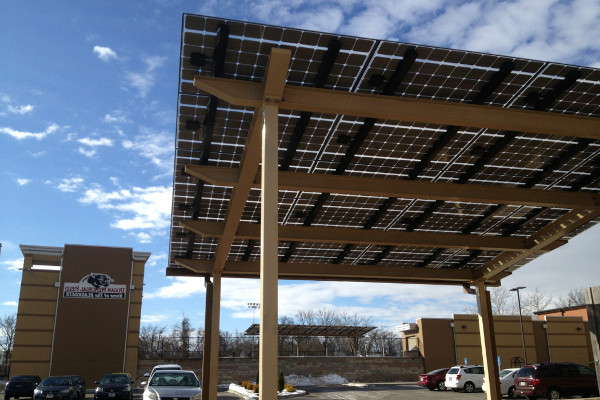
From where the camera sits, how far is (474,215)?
16625mm

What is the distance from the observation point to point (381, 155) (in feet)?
43.0

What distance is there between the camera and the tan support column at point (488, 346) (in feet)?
61.7

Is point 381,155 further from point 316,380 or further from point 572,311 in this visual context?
point 572,311

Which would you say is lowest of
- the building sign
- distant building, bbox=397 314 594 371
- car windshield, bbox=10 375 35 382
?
car windshield, bbox=10 375 35 382

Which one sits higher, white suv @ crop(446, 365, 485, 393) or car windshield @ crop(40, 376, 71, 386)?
car windshield @ crop(40, 376, 71, 386)

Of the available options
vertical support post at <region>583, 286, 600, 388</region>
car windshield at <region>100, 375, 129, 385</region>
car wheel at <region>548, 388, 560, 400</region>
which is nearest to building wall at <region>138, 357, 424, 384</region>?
car windshield at <region>100, 375, 129, 385</region>

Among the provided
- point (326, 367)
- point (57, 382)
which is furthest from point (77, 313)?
point (326, 367)

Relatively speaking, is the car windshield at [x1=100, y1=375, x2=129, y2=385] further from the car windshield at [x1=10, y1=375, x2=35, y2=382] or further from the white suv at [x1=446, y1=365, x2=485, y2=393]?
the white suv at [x1=446, y1=365, x2=485, y2=393]

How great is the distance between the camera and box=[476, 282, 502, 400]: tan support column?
61.7 ft

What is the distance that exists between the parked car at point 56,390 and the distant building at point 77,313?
12.5m

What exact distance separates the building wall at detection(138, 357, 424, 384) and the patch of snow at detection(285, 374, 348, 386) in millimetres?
373

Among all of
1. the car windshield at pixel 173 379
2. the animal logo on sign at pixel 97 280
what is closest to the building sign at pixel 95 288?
the animal logo on sign at pixel 97 280

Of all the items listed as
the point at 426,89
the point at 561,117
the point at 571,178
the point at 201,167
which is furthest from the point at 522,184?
the point at 201,167

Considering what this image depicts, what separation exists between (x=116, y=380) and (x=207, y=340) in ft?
32.2
